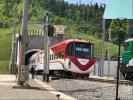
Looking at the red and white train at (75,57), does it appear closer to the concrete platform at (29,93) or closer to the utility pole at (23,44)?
the utility pole at (23,44)

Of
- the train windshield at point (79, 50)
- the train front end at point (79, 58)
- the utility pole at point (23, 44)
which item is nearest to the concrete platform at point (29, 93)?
the utility pole at point (23, 44)

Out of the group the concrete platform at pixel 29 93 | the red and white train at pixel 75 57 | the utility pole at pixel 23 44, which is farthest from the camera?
the red and white train at pixel 75 57

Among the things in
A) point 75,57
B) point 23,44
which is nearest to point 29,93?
point 23,44

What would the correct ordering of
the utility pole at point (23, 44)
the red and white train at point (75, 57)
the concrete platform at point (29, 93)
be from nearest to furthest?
→ the concrete platform at point (29, 93)
the utility pole at point (23, 44)
the red and white train at point (75, 57)

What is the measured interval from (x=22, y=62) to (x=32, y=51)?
2096 inches

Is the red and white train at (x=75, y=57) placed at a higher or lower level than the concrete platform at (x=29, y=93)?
higher

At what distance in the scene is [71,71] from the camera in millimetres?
40562

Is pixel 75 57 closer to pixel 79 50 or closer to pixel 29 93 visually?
pixel 79 50

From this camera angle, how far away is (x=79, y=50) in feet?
132

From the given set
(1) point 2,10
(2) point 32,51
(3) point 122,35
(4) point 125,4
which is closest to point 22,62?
(3) point 122,35

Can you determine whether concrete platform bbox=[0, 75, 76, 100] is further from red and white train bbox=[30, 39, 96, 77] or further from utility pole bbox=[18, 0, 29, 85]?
red and white train bbox=[30, 39, 96, 77]

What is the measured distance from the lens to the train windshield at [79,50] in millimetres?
39875

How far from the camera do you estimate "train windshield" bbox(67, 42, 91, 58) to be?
131 feet

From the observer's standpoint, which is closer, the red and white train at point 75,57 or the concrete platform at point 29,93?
the concrete platform at point 29,93
